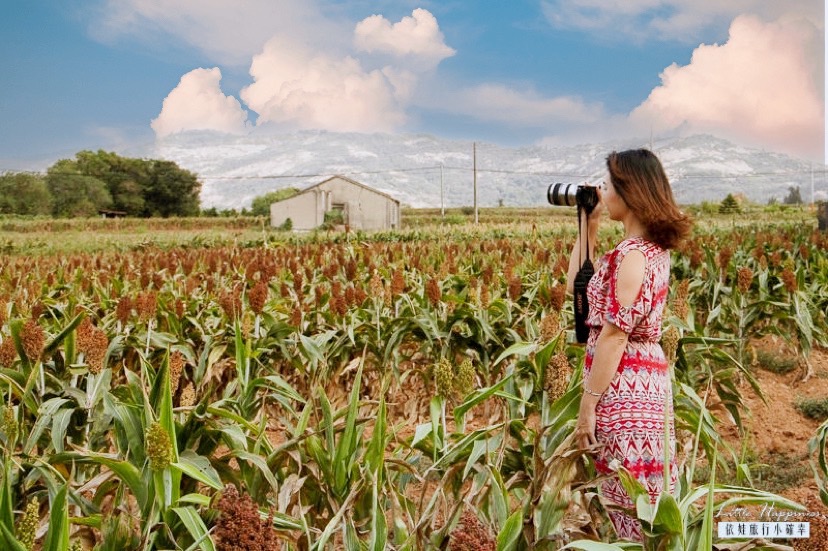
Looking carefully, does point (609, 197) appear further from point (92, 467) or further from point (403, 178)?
point (403, 178)

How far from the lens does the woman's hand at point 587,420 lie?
69.6 inches

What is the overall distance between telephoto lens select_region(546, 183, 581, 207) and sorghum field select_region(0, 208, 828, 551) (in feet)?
1.37

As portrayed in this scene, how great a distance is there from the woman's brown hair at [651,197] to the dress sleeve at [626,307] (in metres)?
0.09

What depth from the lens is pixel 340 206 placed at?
38.6m

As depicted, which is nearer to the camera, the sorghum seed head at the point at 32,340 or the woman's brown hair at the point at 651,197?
the woman's brown hair at the point at 651,197

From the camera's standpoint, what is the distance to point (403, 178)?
618 ft

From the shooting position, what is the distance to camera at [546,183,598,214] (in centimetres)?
221

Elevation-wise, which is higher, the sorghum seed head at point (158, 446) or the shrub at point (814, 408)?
the sorghum seed head at point (158, 446)

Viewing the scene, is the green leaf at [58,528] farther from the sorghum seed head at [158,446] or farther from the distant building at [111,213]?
the distant building at [111,213]

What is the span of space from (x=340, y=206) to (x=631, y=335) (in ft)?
122

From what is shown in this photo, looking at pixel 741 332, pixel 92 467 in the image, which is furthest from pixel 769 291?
pixel 92 467

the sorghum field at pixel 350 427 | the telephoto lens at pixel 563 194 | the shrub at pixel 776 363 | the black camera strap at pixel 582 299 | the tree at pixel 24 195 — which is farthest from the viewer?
the tree at pixel 24 195

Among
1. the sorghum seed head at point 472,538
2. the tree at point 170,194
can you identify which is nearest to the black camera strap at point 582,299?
the sorghum seed head at point 472,538

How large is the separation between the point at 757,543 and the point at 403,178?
189 meters
